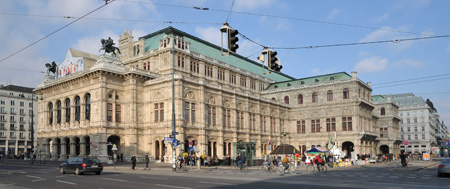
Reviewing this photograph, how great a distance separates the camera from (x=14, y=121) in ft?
335

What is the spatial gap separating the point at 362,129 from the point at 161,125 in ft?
130

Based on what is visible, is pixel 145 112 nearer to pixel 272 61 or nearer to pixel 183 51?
pixel 183 51

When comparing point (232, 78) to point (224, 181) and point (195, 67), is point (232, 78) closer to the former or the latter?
point (195, 67)

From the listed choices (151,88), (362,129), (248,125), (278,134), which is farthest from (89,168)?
(362,129)

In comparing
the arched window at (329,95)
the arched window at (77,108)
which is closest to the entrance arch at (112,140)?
the arched window at (77,108)

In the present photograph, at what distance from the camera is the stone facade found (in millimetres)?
52531

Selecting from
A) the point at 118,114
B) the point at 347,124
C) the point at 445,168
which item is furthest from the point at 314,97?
the point at 445,168

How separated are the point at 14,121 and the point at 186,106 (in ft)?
235

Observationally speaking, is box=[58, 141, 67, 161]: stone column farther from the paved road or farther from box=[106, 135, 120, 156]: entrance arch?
the paved road

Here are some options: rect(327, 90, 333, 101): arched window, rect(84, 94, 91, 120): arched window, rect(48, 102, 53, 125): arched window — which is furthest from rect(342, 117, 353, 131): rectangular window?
rect(48, 102, 53, 125): arched window

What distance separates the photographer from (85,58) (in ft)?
193

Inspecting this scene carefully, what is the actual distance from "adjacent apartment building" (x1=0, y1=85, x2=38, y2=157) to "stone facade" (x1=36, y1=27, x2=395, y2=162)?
143 feet

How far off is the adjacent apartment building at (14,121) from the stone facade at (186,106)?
143ft

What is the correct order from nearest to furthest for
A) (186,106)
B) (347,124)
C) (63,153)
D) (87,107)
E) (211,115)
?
1. (186,106)
2. (87,107)
3. (211,115)
4. (63,153)
5. (347,124)
